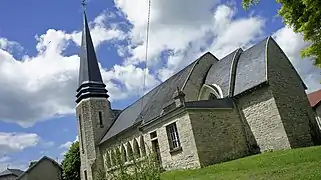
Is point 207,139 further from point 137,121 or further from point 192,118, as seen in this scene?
point 137,121

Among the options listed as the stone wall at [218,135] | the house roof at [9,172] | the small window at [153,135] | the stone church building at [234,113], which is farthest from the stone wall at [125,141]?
the house roof at [9,172]

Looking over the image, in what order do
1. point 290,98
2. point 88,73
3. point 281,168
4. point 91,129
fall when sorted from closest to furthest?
point 281,168
point 290,98
point 91,129
point 88,73

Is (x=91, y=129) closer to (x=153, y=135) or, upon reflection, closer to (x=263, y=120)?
(x=153, y=135)

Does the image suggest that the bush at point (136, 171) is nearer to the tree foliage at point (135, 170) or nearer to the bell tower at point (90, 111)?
the tree foliage at point (135, 170)

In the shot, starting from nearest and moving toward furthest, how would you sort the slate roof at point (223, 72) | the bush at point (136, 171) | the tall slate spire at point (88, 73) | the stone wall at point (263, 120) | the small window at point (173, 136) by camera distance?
the bush at point (136, 171)
the stone wall at point (263, 120)
the small window at point (173, 136)
the slate roof at point (223, 72)
the tall slate spire at point (88, 73)

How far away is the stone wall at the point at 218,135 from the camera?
19609mm

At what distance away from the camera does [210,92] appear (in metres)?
24.9

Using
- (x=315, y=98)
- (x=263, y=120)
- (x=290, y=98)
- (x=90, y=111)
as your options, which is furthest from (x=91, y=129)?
(x=315, y=98)

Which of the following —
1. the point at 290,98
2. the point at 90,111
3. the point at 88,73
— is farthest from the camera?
the point at 88,73

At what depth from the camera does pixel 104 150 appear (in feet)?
113

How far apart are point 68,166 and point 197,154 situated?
94.1 feet

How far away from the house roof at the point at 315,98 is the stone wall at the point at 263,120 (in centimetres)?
1731

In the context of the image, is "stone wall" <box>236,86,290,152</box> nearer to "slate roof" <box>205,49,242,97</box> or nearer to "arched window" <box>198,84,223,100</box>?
"slate roof" <box>205,49,242,97</box>

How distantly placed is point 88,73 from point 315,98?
89.8 ft
